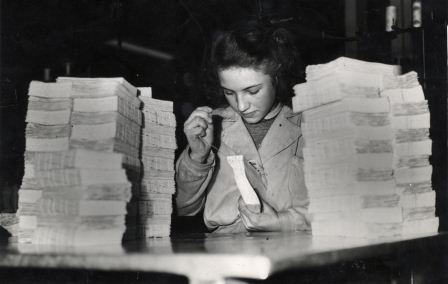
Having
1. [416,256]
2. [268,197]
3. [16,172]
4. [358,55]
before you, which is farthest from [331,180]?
[358,55]

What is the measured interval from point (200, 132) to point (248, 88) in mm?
520

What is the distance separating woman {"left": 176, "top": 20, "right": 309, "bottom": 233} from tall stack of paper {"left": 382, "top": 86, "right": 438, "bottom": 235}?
112cm

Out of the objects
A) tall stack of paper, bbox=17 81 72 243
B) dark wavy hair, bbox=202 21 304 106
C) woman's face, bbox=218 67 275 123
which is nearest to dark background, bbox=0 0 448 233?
dark wavy hair, bbox=202 21 304 106

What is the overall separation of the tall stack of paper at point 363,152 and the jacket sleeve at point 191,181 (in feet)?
3.46

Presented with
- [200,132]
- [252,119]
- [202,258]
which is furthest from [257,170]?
[202,258]

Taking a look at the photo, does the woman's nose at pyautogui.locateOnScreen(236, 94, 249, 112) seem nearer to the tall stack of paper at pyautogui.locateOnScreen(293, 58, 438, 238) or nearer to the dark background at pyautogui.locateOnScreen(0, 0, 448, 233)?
the tall stack of paper at pyautogui.locateOnScreen(293, 58, 438, 238)

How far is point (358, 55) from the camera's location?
566 centimetres

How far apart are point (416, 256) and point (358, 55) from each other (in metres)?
3.18

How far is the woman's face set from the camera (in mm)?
3402

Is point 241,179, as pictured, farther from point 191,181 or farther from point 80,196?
point 80,196

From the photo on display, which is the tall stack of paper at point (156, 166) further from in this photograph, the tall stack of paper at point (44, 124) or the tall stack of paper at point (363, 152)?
the tall stack of paper at point (363, 152)

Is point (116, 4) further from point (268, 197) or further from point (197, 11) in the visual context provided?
point (268, 197)

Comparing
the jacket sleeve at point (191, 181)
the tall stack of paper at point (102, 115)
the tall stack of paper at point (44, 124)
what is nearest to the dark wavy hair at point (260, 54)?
the jacket sleeve at point (191, 181)

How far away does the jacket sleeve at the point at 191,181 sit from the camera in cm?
348
